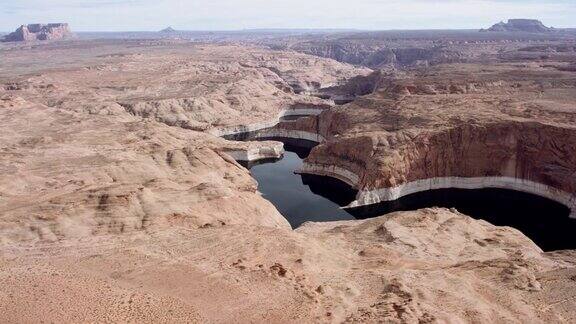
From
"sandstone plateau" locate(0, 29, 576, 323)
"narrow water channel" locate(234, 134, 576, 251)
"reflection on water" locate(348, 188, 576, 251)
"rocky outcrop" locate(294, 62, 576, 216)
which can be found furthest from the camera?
"rocky outcrop" locate(294, 62, 576, 216)

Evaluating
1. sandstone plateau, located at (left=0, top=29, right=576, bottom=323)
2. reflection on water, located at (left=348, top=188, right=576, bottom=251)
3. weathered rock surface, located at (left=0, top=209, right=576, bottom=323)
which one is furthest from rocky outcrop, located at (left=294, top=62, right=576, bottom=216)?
weathered rock surface, located at (left=0, top=209, right=576, bottom=323)

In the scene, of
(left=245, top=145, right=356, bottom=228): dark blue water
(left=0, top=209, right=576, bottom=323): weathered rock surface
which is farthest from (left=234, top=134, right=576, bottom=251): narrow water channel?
(left=0, top=209, right=576, bottom=323): weathered rock surface

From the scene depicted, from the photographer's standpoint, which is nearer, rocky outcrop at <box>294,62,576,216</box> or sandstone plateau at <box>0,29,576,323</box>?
sandstone plateau at <box>0,29,576,323</box>

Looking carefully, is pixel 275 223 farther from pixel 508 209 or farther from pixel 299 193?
pixel 508 209

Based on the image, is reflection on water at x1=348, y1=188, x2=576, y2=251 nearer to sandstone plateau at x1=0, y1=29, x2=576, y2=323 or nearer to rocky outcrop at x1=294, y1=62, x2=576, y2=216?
rocky outcrop at x1=294, y1=62, x2=576, y2=216

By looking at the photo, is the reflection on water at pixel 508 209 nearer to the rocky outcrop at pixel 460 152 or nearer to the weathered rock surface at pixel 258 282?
the rocky outcrop at pixel 460 152

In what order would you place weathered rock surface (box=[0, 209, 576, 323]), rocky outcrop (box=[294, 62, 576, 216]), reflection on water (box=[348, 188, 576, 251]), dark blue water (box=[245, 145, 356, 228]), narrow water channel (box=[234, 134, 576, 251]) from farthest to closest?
rocky outcrop (box=[294, 62, 576, 216]), dark blue water (box=[245, 145, 356, 228]), narrow water channel (box=[234, 134, 576, 251]), reflection on water (box=[348, 188, 576, 251]), weathered rock surface (box=[0, 209, 576, 323])

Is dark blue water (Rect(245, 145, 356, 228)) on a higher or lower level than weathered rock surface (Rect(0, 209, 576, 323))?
lower
